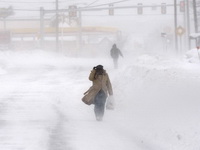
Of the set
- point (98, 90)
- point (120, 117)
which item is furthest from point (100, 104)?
point (120, 117)

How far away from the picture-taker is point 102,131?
11750mm

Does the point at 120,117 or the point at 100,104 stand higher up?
the point at 100,104

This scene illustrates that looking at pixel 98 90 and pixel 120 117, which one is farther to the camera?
pixel 120 117

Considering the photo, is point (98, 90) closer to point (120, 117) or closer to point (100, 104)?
point (100, 104)

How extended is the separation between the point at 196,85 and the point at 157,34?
114 meters

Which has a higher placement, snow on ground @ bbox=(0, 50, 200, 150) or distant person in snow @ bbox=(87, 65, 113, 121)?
distant person in snow @ bbox=(87, 65, 113, 121)

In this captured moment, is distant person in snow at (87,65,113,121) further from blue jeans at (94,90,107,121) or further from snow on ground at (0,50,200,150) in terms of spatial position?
snow on ground at (0,50,200,150)

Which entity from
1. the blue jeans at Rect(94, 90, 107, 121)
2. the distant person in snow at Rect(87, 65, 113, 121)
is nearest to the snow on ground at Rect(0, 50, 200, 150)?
the blue jeans at Rect(94, 90, 107, 121)

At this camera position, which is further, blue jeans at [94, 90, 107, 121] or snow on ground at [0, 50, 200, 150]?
blue jeans at [94, 90, 107, 121]

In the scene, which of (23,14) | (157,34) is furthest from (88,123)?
(23,14)

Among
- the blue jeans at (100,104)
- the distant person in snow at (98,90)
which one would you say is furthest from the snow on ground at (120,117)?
the distant person in snow at (98,90)

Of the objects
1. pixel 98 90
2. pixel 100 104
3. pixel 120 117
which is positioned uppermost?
pixel 98 90

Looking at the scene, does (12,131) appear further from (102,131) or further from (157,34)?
(157,34)

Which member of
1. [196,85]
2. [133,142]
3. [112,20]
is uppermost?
[112,20]
